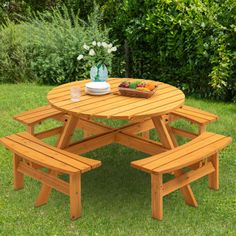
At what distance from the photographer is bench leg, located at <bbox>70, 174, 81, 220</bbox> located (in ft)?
12.6

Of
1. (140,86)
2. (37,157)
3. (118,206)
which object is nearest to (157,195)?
(118,206)

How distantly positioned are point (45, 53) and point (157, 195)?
4841mm

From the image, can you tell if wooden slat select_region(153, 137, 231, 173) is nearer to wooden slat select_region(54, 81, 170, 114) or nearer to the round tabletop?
the round tabletop

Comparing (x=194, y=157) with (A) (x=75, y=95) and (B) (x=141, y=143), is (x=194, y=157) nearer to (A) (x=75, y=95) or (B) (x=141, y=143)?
(B) (x=141, y=143)

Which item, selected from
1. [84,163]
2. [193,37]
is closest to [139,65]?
[193,37]

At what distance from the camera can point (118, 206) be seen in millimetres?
4250

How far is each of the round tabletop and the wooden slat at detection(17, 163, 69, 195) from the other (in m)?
0.55

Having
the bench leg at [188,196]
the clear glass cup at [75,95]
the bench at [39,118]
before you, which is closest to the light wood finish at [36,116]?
the bench at [39,118]

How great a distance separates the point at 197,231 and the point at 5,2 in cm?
797

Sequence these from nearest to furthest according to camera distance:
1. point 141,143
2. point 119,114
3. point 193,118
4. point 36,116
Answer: point 119,114 < point 141,143 < point 193,118 < point 36,116

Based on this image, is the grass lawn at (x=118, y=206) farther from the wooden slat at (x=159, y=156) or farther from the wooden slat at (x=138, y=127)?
the wooden slat at (x=159, y=156)

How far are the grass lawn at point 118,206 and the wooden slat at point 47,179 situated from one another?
0.85 feet

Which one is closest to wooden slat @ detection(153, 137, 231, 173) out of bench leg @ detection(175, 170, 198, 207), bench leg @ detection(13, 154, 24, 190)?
bench leg @ detection(175, 170, 198, 207)

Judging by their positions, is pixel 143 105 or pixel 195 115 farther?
pixel 195 115
